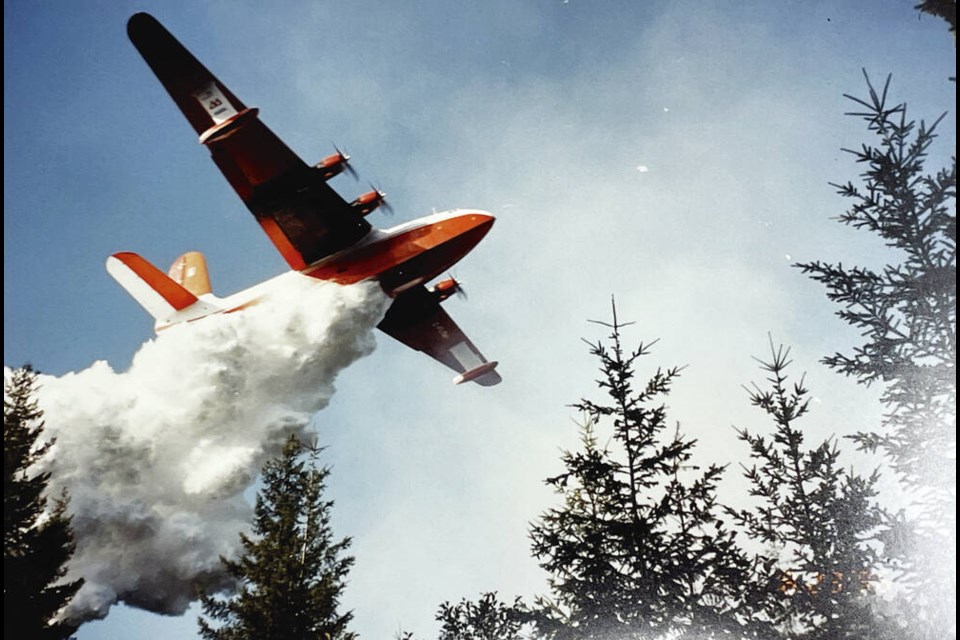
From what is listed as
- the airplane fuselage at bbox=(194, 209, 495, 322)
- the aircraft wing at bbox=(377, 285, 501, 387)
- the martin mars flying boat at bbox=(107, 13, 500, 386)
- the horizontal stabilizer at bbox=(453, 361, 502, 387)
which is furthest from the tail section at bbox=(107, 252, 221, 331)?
the horizontal stabilizer at bbox=(453, 361, 502, 387)

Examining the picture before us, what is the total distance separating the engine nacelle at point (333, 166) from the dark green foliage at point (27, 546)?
8706mm

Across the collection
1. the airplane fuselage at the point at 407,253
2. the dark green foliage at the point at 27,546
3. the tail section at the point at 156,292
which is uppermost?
the airplane fuselage at the point at 407,253

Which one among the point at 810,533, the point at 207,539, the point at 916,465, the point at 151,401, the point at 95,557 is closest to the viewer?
the point at 916,465

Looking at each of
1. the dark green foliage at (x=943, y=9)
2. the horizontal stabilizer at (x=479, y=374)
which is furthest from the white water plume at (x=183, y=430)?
the dark green foliage at (x=943, y=9)

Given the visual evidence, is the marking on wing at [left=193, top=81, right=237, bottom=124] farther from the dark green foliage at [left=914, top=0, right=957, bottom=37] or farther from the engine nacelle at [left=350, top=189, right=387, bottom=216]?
the dark green foliage at [left=914, top=0, right=957, bottom=37]

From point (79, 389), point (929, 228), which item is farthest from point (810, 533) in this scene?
point (79, 389)

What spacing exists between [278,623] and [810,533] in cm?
1056

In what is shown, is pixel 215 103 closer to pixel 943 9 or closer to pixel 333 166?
pixel 333 166

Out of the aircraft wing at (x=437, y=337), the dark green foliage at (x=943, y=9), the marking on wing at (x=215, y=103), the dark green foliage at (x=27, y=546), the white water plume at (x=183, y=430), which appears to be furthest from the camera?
the aircraft wing at (x=437, y=337)

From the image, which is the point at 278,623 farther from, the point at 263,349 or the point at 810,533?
the point at 810,533

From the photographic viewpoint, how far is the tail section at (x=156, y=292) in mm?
Answer: 17375

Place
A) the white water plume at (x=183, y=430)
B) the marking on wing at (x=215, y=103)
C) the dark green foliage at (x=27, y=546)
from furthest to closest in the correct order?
the marking on wing at (x=215, y=103)
the white water plume at (x=183, y=430)
the dark green foliage at (x=27, y=546)

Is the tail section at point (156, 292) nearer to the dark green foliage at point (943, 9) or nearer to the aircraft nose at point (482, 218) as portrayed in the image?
the aircraft nose at point (482, 218)

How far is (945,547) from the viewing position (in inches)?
279
